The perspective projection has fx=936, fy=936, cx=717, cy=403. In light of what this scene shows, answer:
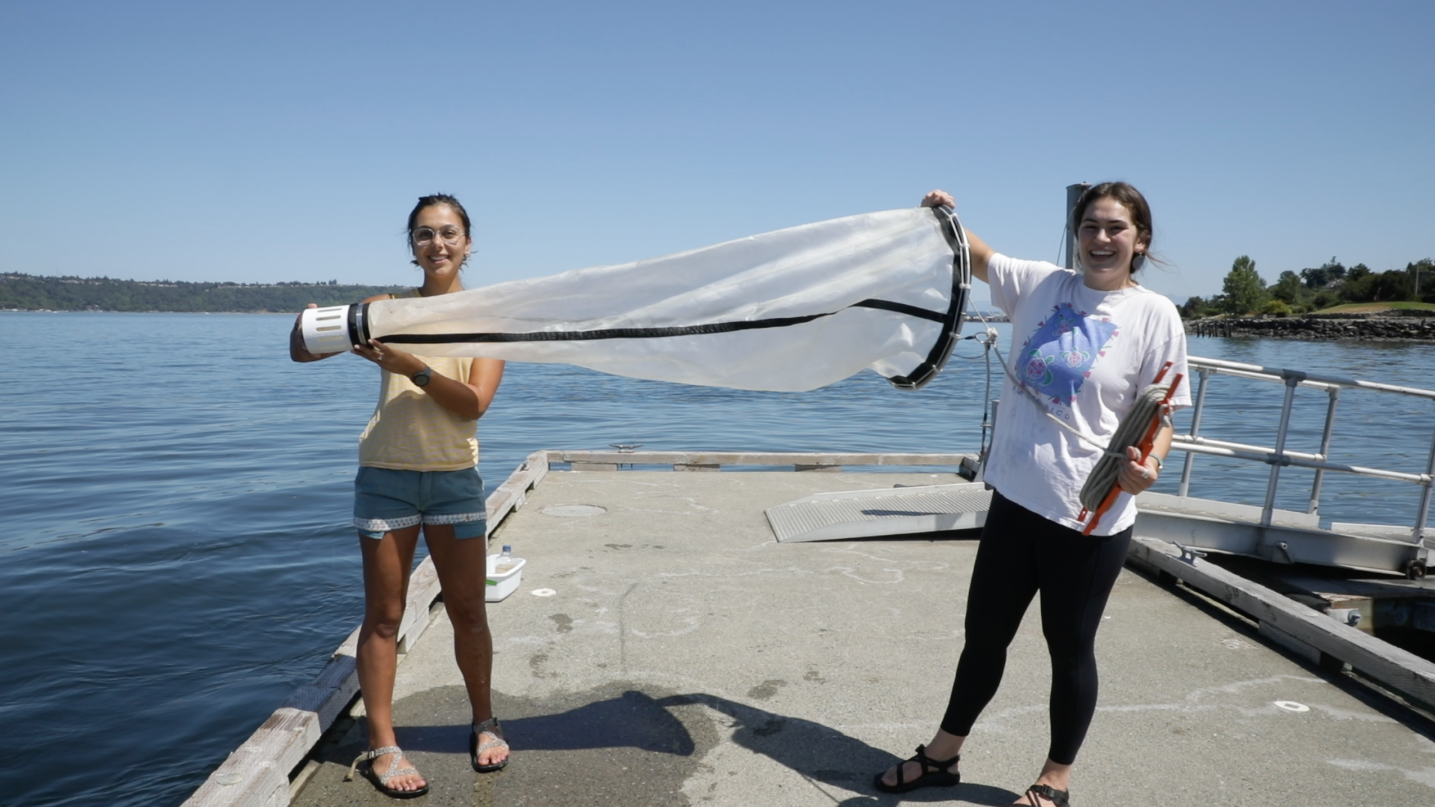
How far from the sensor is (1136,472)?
8.55 feet

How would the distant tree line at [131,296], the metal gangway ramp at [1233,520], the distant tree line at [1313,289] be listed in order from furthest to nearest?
the distant tree line at [131,296]
the distant tree line at [1313,289]
the metal gangway ramp at [1233,520]

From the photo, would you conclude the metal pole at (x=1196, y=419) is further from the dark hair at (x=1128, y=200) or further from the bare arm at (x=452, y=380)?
the bare arm at (x=452, y=380)

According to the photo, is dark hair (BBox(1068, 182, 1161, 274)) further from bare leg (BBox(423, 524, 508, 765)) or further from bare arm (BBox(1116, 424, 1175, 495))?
bare leg (BBox(423, 524, 508, 765))

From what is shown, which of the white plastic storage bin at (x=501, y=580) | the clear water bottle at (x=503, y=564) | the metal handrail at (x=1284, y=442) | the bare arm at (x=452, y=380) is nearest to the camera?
the bare arm at (x=452, y=380)

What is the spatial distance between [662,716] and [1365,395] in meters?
46.8

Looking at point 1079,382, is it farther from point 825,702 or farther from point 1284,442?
point 1284,442

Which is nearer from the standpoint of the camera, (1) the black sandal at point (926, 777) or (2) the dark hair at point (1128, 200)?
(2) the dark hair at point (1128, 200)

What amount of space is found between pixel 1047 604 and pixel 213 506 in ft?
40.2

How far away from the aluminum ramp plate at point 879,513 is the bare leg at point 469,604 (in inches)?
139

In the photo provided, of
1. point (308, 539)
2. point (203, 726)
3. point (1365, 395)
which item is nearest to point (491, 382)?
point (203, 726)

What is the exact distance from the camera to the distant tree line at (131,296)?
15988 centimetres

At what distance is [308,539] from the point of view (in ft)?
35.1

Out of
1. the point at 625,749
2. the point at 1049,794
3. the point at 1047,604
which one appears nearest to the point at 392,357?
the point at 625,749

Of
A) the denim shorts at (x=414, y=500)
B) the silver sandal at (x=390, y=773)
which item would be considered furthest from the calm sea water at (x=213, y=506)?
the denim shorts at (x=414, y=500)
